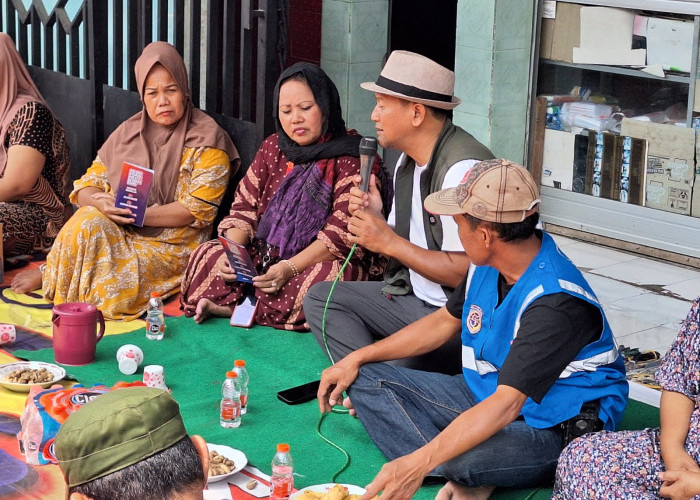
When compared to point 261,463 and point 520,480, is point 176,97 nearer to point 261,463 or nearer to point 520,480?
point 261,463

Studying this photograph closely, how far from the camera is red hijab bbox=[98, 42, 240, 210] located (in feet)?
17.5

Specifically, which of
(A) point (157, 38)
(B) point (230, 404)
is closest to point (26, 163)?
(A) point (157, 38)

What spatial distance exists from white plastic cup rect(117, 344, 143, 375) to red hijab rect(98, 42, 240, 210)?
113 cm

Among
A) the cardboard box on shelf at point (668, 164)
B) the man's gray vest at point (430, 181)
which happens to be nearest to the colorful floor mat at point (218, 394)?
the man's gray vest at point (430, 181)

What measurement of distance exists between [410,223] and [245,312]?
44.1 inches

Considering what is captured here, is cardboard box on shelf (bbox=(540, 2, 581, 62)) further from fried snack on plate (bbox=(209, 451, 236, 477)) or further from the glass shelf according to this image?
fried snack on plate (bbox=(209, 451, 236, 477))

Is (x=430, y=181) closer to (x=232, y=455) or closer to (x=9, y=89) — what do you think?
(x=232, y=455)

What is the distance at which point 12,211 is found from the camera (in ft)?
18.7

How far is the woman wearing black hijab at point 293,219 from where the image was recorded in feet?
16.1

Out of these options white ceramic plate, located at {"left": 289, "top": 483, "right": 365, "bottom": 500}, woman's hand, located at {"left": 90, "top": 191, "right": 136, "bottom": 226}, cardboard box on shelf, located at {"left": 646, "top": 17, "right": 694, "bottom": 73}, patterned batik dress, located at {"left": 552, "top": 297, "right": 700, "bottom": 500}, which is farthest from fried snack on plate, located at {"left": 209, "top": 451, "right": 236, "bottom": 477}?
cardboard box on shelf, located at {"left": 646, "top": 17, "right": 694, "bottom": 73}

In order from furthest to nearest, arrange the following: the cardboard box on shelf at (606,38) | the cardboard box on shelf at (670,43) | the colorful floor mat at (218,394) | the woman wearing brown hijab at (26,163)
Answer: the cardboard box on shelf at (606,38), the cardboard box on shelf at (670,43), the woman wearing brown hijab at (26,163), the colorful floor mat at (218,394)

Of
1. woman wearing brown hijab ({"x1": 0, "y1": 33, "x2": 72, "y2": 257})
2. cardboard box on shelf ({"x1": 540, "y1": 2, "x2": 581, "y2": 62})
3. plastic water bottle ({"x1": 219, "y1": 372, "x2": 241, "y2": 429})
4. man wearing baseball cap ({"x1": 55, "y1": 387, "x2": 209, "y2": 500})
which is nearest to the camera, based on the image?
man wearing baseball cap ({"x1": 55, "y1": 387, "x2": 209, "y2": 500})

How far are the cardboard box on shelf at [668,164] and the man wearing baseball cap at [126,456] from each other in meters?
4.78

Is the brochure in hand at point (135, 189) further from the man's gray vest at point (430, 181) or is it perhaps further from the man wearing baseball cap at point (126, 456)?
the man wearing baseball cap at point (126, 456)
